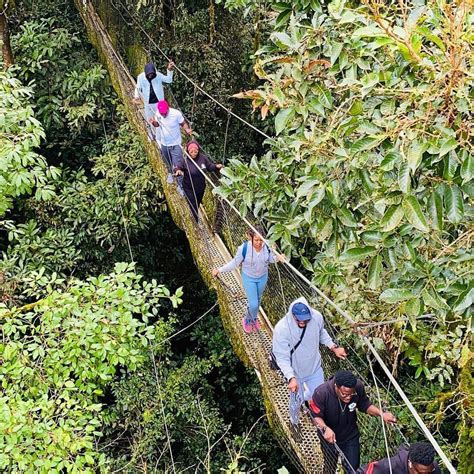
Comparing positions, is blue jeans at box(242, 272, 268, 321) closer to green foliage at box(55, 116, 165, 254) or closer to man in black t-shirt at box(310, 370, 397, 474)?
man in black t-shirt at box(310, 370, 397, 474)

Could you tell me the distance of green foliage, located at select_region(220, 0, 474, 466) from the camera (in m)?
1.29

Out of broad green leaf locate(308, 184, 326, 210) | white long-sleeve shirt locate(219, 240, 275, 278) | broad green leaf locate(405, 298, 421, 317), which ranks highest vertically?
broad green leaf locate(308, 184, 326, 210)

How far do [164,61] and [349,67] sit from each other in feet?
15.7

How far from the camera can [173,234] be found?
618 centimetres

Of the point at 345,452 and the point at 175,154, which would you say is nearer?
the point at 345,452

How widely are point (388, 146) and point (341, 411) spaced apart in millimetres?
1373

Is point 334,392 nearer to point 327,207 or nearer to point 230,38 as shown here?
point 327,207

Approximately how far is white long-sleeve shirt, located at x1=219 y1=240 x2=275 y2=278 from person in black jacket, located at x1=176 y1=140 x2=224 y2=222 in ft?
3.05

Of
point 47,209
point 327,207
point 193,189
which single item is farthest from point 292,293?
point 47,209

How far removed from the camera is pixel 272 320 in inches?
149

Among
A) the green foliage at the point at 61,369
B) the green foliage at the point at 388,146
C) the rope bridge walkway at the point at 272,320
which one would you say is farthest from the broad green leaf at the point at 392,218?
the green foliage at the point at 61,369

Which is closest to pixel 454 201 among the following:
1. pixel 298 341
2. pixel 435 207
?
pixel 435 207

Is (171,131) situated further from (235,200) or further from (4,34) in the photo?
(235,200)

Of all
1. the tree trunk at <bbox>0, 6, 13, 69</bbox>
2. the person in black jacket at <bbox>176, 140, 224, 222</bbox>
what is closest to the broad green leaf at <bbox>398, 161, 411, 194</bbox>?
the person in black jacket at <bbox>176, 140, 224, 222</bbox>
